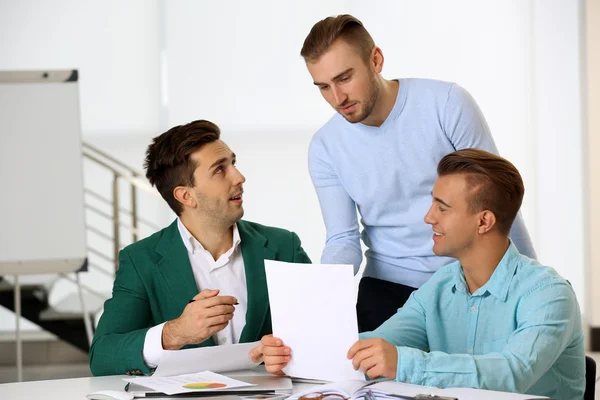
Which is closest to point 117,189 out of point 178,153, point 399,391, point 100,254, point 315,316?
point 100,254

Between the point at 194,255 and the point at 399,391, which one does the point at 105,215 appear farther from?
the point at 399,391

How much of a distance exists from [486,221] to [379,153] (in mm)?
566

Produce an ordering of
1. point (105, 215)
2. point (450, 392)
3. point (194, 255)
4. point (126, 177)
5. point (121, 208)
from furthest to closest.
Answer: point (121, 208) < point (105, 215) < point (126, 177) < point (194, 255) < point (450, 392)

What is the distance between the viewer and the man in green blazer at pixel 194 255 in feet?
6.98

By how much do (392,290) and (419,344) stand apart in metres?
0.43

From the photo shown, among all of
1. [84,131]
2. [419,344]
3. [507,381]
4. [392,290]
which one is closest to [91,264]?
[84,131]

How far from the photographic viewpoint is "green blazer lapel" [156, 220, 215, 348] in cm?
216

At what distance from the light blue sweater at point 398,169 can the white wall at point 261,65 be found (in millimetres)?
3272

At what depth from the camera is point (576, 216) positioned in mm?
5348

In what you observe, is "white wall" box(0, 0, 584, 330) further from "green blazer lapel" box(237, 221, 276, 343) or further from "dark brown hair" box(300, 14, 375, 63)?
"green blazer lapel" box(237, 221, 276, 343)

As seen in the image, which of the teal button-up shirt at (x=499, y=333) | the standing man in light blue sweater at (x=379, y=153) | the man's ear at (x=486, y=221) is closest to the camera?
the teal button-up shirt at (x=499, y=333)

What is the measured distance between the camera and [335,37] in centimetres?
219

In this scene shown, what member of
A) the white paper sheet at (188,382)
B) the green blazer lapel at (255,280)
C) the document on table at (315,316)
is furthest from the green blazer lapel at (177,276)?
the document on table at (315,316)

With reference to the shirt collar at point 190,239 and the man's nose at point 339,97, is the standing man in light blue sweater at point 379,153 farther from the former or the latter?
the shirt collar at point 190,239
